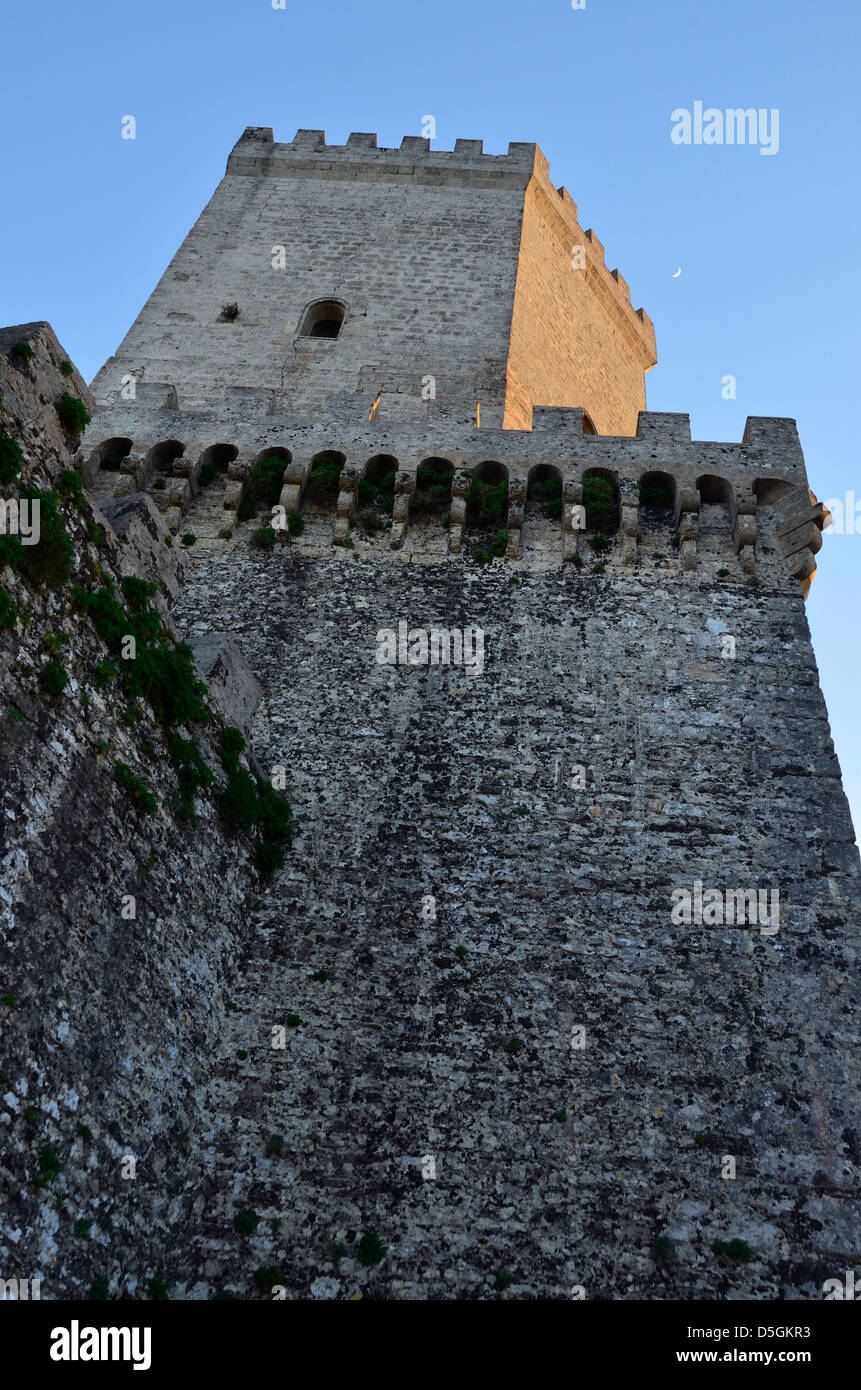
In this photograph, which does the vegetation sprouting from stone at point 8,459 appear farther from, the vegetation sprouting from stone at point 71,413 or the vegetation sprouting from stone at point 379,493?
the vegetation sprouting from stone at point 379,493

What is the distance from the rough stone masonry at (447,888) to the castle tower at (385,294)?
10.9 inches

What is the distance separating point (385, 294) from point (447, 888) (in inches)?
437

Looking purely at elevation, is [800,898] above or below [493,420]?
below

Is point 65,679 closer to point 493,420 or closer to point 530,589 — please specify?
point 530,589

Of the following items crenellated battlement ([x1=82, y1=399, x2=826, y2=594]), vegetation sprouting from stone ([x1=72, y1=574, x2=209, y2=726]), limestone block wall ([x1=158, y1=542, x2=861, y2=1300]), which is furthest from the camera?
crenellated battlement ([x1=82, y1=399, x2=826, y2=594])

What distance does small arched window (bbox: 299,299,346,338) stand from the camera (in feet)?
57.4

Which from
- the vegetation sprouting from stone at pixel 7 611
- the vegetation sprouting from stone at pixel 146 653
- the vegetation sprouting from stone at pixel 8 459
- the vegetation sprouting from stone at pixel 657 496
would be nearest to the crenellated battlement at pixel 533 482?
the vegetation sprouting from stone at pixel 657 496

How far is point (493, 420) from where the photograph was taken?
50.2ft

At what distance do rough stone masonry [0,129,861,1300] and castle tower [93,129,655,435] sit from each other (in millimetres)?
277

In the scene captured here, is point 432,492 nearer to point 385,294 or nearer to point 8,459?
point 385,294

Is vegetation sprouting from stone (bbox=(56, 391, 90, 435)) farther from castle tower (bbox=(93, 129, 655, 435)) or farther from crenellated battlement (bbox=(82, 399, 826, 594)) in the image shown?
castle tower (bbox=(93, 129, 655, 435))

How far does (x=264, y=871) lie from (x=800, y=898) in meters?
4.66

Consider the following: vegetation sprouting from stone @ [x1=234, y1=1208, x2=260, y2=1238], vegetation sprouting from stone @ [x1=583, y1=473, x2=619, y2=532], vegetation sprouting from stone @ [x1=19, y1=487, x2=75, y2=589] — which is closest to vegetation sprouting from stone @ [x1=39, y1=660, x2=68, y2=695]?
vegetation sprouting from stone @ [x1=19, y1=487, x2=75, y2=589]
